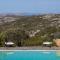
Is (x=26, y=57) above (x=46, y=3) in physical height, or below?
below

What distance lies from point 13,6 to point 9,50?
1570 cm

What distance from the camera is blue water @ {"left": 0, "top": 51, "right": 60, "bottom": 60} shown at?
39.3ft

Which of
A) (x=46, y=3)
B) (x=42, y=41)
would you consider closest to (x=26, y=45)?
(x=42, y=41)

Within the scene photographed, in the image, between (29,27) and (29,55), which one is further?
(29,27)

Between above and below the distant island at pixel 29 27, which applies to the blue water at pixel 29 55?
below

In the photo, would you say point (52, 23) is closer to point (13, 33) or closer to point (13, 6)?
point (13, 6)

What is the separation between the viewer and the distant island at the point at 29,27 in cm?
1677

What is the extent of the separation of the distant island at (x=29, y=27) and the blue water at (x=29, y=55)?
2.68m

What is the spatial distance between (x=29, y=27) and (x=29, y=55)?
11725 millimetres

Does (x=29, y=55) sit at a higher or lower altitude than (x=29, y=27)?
lower

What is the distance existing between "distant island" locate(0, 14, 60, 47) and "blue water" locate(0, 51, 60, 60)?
268 cm

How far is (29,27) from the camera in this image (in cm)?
2433

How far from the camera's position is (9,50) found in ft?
46.1

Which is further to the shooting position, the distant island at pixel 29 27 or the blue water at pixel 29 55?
the distant island at pixel 29 27
